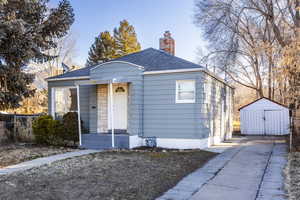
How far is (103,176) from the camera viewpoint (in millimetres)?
5691

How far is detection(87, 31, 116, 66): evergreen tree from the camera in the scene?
3203 cm

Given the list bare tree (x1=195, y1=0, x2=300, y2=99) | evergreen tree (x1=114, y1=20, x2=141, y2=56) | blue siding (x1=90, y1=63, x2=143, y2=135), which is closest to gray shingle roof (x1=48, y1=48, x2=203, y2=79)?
blue siding (x1=90, y1=63, x2=143, y2=135)

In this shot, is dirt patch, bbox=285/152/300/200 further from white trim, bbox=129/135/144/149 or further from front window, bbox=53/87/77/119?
front window, bbox=53/87/77/119

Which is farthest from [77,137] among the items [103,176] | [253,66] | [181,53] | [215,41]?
[253,66]

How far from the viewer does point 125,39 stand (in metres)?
32.5

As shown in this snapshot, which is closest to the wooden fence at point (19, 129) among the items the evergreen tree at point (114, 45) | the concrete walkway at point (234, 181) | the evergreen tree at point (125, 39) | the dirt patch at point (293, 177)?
the concrete walkway at point (234, 181)

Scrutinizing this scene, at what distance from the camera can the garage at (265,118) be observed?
1805 cm

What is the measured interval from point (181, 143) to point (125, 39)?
2421 centimetres

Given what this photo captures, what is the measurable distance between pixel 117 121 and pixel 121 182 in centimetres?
644

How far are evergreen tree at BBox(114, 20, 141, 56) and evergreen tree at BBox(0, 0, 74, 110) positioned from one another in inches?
882

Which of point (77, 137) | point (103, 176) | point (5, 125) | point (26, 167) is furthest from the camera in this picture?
point (5, 125)

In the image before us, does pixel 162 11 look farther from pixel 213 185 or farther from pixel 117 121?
pixel 213 185

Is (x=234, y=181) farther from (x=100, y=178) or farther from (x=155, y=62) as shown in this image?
(x=155, y=62)

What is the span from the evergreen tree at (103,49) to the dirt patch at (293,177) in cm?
2609
